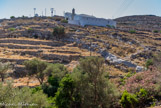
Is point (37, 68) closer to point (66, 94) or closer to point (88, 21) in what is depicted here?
point (66, 94)

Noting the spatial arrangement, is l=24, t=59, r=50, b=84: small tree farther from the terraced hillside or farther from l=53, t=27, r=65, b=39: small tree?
l=53, t=27, r=65, b=39: small tree

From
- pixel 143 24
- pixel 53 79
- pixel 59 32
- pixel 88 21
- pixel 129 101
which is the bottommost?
pixel 53 79

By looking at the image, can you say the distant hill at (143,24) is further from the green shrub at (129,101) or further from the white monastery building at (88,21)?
the green shrub at (129,101)

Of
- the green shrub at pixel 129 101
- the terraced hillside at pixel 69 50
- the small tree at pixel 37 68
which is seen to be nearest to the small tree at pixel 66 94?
the green shrub at pixel 129 101

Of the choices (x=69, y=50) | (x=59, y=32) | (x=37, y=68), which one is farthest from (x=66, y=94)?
(x=59, y=32)

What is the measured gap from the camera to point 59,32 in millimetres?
34812

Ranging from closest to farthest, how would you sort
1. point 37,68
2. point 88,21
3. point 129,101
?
1. point 129,101
2. point 37,68
3. point 88,21

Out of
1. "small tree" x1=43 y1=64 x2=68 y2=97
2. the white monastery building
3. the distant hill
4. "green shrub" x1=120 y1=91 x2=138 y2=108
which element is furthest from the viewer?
the distant hill

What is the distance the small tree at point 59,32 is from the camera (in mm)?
34781

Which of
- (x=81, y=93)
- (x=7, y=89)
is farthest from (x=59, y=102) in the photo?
(x=7, y=89)

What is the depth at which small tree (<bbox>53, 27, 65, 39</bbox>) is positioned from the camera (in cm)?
3478

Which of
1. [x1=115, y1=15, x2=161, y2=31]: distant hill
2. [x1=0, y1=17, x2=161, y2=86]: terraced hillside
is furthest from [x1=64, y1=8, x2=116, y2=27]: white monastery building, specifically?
[x1=115, y1=15, x2=161, y2=31]: distant hill

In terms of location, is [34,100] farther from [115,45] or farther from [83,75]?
[115,45]

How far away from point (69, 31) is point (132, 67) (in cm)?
2365
